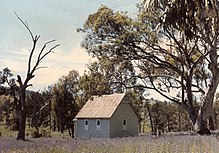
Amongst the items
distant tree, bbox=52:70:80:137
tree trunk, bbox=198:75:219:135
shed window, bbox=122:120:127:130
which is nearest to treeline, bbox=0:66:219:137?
distant tree, bbox=52:70:80:137

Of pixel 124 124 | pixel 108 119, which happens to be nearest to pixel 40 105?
pixel 124 124

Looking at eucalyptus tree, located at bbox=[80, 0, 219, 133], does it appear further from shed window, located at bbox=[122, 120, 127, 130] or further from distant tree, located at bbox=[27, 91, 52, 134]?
distant tree, located at bbox=[27, 91, 52, 134]

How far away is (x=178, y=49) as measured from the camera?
89.9 ft

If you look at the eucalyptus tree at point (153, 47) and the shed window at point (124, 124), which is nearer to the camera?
the eucalyptus tree at point (153, 47)

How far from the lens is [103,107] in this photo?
4016 cm

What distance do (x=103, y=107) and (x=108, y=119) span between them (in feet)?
7.81

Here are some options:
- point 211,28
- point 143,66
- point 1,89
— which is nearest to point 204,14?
point 211,28

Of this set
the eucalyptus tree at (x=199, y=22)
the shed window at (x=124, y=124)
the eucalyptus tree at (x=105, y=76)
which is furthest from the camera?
the shed window at (x=124, y=124)

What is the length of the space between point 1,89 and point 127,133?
1545 cm

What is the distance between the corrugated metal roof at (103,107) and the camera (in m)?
38.8

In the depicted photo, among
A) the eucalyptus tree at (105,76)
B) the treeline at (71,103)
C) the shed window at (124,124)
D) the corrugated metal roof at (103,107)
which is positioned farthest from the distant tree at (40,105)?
the eucalyptus tree at (105,76)

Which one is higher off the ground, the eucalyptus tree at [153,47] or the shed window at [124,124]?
the eucalyptus tree at [153,47]

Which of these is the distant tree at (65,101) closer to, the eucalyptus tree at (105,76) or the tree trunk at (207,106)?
the eucalyptus tree at (105,76)

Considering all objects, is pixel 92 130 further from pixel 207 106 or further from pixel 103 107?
pixel 207 106
